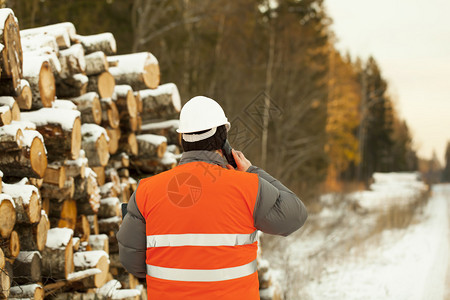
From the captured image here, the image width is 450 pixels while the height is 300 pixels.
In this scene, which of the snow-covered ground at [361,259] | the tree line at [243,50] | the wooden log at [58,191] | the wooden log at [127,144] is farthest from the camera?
the tree line at [243,50]

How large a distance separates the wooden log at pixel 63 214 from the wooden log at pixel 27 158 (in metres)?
0.73

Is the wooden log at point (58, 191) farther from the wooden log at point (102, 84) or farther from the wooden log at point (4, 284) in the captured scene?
the wooden log at point (102, 84)

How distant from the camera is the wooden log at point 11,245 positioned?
315 centimetres

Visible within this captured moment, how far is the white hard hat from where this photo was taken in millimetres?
2316

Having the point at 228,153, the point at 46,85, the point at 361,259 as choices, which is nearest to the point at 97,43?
the point at 46,85

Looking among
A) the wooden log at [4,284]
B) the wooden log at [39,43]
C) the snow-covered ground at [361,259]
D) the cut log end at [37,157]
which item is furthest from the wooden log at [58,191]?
the snow-covered ground at [361,259]

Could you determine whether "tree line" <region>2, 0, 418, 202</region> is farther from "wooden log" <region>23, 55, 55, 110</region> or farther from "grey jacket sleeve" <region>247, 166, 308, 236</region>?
"grey jacket sleeve" <region>247, 166, 308, 236</region>

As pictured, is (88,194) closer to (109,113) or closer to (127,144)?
(109,113)

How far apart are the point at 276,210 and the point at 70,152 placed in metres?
2.05

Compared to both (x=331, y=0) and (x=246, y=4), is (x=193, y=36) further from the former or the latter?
(x=331, y=0)

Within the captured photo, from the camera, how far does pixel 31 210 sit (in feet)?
10.7

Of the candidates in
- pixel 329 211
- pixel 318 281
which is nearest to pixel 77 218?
pixel 318 281

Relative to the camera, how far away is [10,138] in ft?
10.1

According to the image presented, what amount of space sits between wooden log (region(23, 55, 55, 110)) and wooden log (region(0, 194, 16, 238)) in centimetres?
96
